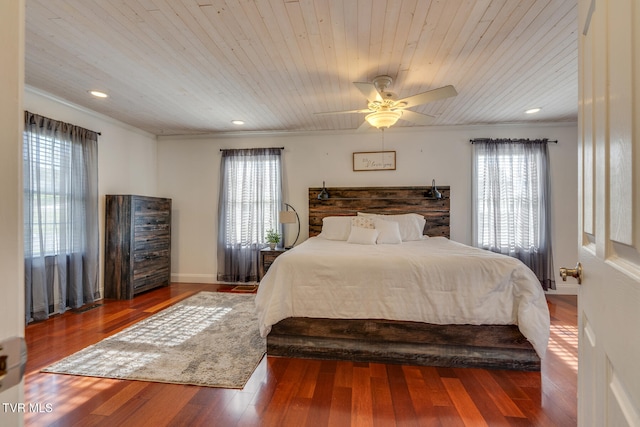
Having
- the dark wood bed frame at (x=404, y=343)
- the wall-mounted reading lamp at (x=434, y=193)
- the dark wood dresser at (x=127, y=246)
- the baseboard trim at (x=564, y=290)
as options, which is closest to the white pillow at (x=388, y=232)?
the wall-mounted reading lamp at (x=434, y=193)

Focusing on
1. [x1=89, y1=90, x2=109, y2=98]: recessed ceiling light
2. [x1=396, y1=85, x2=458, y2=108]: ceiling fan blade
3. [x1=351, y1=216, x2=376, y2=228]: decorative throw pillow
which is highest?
[x1=89, y1=90, x2=109, y2=98]: recessed ceiling light

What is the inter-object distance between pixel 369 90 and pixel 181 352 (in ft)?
8.78

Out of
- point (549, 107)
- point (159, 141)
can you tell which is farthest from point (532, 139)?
point (159, 141)

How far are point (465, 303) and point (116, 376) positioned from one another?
2.54 m

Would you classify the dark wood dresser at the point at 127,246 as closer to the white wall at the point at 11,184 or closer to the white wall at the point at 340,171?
the white wall at the point at 340,171

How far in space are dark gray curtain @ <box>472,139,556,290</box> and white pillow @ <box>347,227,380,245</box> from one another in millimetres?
1785

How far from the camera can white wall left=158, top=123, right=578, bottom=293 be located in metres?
4.31

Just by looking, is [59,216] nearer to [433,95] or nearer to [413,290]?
[413,290]

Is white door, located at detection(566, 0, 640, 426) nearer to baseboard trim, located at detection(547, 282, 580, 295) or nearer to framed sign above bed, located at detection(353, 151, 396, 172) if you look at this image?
framed sign above bed, located at detection(353, 151, 396, 172)

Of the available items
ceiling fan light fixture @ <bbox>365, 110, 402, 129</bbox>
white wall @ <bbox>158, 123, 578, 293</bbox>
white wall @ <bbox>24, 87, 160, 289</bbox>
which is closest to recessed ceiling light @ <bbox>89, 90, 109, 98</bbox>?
white wall @ <bbox>24, 87, 160, 289</bbox>

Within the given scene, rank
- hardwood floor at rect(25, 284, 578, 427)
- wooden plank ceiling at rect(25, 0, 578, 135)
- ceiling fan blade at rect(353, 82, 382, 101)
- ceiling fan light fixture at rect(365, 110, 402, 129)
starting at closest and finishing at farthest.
A: hardwood floor at rect(25, 284, 578, 427) → wooden plank ceiling at rect(25, 0, 578, 135) → ceiling fan blade at rect(353, 82, 382, 101) → ceiling fan light fixture at rect(365, 110, 402, 129)

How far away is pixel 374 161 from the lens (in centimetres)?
465

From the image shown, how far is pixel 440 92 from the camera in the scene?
2.48 m

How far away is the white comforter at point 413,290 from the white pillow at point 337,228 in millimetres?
1602
